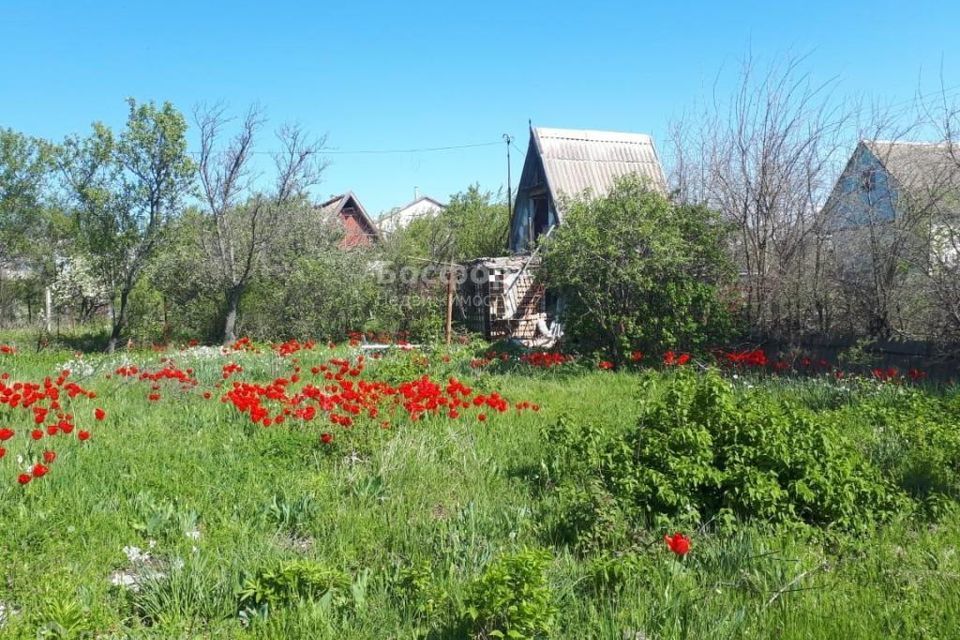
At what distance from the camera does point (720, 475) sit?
4.23 meters

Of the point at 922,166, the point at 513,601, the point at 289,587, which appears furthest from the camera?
the point at 922,166

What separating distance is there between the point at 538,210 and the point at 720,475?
18.9 metres

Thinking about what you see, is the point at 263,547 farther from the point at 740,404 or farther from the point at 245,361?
the point at 245,361

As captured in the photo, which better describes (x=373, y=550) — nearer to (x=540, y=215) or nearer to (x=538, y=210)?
(x=540, y=215)

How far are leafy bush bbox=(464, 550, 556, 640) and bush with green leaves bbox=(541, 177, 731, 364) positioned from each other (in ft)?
24.7

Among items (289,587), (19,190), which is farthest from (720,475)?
(19,190)

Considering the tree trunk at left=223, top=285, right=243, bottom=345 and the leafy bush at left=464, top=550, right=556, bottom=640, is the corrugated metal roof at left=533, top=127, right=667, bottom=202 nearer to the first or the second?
the tree trunk at left=223, top=285, right=243, bottom=345

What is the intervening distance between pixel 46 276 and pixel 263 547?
19727 millimetres

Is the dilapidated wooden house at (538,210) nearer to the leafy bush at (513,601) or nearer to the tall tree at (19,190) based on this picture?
the tall tree at (19,190)

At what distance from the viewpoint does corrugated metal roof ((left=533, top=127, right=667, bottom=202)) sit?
2125 cm

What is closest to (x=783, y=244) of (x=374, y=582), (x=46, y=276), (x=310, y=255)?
(x=374, y=582)

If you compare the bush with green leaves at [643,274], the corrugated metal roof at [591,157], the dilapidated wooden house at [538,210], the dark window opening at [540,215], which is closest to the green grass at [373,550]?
the bush with green leaves at [643,274]

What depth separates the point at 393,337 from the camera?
55.4ft

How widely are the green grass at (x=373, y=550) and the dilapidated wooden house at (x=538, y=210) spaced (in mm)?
11868
